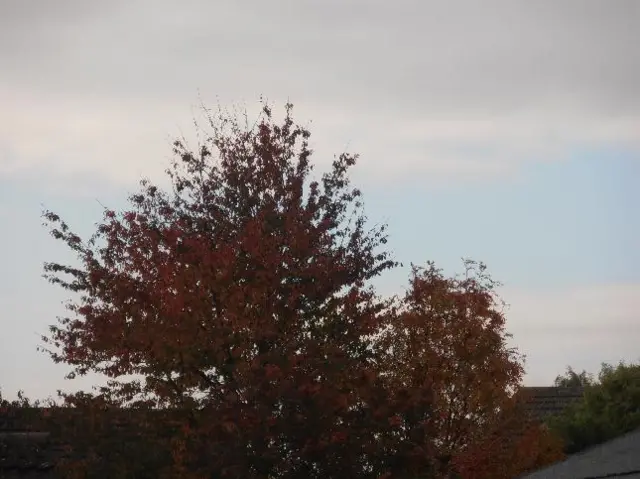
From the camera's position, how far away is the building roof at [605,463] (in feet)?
24.5

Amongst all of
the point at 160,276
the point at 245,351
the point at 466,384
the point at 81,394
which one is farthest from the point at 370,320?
the point at 466,384

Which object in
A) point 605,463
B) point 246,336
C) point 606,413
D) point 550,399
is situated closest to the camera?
point 605,463

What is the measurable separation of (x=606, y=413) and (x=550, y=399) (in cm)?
1164

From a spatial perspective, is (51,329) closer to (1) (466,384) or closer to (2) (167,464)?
(2) (167,464)

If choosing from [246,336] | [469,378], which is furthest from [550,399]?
[246,336]

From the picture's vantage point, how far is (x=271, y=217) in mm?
23500

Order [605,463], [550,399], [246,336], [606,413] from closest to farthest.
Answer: [605,463], [246,336], [606,413], [550,399]

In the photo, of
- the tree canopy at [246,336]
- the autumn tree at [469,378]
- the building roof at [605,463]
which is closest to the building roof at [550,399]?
the autumn tree at [469,378]

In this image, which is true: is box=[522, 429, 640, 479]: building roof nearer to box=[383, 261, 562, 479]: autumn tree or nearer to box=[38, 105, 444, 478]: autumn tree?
box=[38, 105, 444, 478]: autumn tree

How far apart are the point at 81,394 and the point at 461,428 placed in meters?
15.8

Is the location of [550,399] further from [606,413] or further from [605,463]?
[605,463]

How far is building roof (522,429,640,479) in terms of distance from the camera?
7.46 m

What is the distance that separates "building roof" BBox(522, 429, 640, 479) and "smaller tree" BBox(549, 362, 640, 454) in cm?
2123

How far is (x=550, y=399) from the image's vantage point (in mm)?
41875
